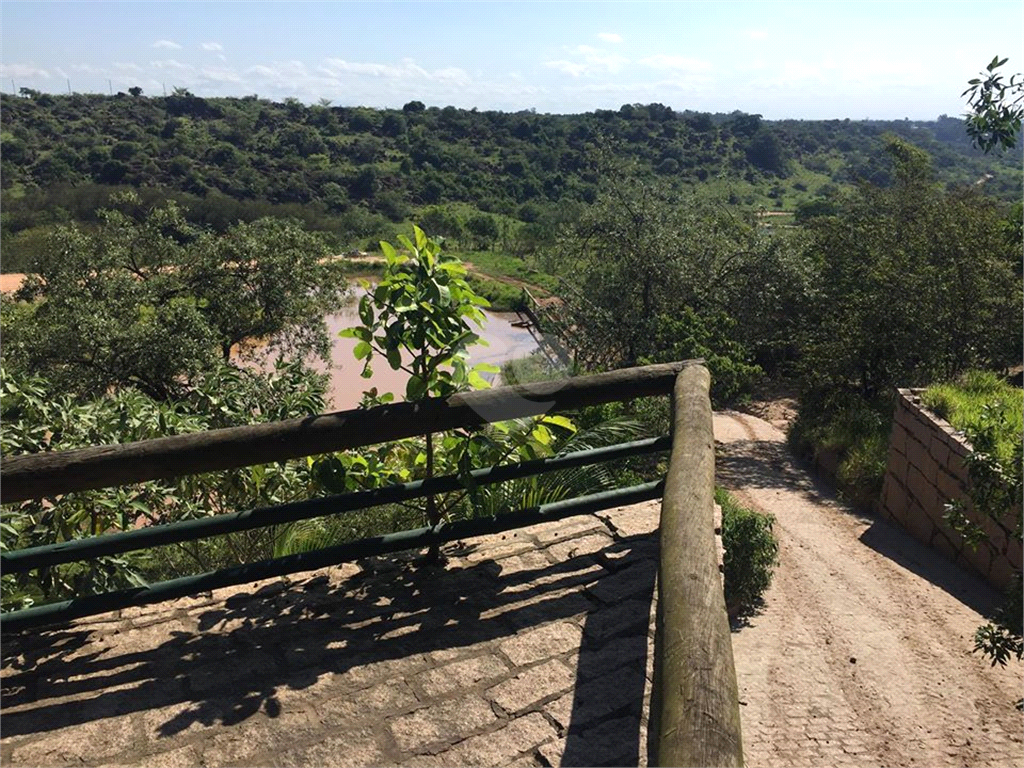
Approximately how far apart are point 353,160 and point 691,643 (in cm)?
6691

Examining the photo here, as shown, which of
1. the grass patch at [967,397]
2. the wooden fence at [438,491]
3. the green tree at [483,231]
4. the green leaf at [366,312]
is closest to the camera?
the wooden fence at [438,491]

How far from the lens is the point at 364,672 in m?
2.37

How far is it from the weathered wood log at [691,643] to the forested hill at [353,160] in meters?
25.3

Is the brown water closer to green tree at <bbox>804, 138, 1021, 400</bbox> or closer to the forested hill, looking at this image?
green tree at <bbox>804, 138, 1021, 400</bbox>

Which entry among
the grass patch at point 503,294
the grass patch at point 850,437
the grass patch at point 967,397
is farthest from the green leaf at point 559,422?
the grass patch at point 503,294

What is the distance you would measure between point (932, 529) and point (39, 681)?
27.2ft

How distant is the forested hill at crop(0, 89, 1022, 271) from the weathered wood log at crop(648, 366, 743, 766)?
25.3m

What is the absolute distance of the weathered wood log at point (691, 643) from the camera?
3.83ft

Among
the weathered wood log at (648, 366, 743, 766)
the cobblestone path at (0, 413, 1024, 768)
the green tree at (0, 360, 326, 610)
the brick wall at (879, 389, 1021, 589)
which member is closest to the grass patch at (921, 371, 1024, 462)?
the brick wall at (879, 389, 1021, 589)

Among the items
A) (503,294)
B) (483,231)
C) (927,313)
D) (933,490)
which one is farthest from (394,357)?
(483,231)

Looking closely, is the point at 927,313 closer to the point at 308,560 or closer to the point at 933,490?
the point at 933,490

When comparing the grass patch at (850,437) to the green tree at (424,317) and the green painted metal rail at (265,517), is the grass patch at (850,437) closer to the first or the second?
the green painted metal rail at (265,517)

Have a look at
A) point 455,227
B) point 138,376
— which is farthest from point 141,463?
point 455,227

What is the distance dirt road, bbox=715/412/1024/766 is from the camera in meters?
4.08
